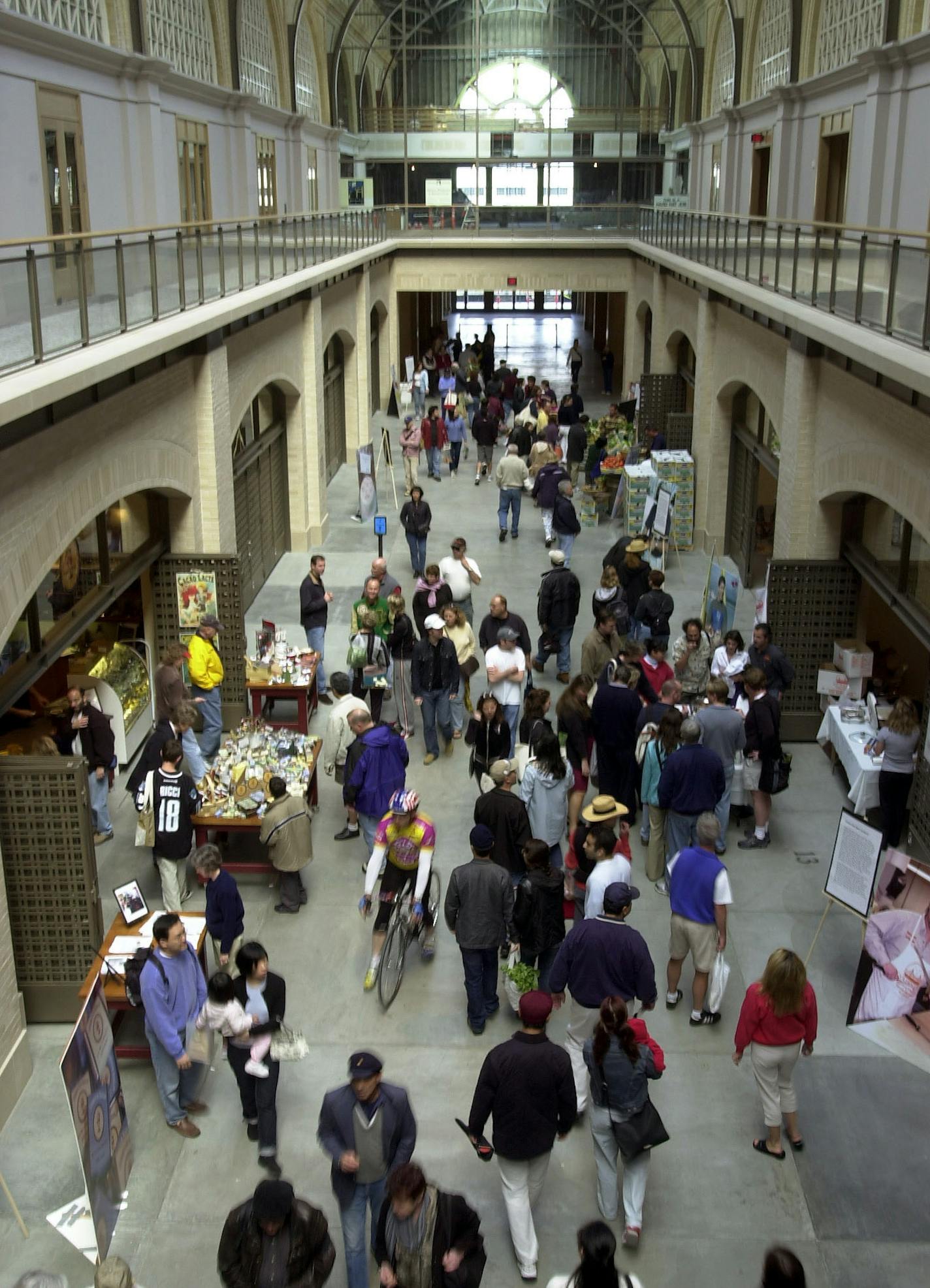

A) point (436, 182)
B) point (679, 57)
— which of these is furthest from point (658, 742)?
point (679, 57)

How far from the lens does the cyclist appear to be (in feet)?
27.2

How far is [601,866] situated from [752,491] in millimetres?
11546

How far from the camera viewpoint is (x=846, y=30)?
20047mm

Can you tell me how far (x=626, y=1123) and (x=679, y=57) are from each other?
37.9 metres

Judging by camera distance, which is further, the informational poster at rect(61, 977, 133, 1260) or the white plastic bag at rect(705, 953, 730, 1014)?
the white plastic bag at rect(705, 953, 730, 1014)

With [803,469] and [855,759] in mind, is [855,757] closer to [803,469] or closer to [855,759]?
[855,759]

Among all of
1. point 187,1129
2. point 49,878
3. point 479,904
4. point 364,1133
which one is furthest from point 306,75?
point 364,1133

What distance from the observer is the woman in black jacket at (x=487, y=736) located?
10.0 m

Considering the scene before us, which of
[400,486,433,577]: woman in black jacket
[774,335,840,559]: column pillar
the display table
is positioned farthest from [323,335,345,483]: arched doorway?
the display table

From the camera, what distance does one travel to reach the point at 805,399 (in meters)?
13.3

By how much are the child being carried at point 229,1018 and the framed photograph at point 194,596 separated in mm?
6727

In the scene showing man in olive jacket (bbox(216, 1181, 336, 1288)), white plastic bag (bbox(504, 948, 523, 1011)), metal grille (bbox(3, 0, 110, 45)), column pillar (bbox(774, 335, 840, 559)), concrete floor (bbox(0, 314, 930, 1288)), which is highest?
metal grille (bbox(3, 0, 110, 45))

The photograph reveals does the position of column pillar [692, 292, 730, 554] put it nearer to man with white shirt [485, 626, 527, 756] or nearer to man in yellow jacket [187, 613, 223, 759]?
man with white shirt [485, 626, 527, 756]

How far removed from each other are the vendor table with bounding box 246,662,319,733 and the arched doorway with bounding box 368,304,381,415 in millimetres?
20617
